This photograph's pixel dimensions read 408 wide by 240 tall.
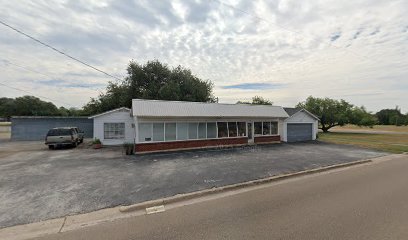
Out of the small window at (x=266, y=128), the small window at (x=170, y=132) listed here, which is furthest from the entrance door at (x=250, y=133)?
the small window at (x=170, y=132)

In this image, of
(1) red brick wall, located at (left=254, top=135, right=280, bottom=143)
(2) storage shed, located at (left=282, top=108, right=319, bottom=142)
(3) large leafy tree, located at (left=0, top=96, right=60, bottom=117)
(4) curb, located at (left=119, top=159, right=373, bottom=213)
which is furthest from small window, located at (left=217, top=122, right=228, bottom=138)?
(3) large leafy tree, located at (left=0, top=96, right=60, bottom=117)

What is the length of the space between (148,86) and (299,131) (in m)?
22.2

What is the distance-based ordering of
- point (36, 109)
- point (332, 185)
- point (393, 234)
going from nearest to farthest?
point (393, 234), point (332, 185), point (36, 109)

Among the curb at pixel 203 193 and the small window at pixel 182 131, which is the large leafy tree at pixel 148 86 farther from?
the curb at pixel 203 193

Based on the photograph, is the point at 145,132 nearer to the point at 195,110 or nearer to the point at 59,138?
the point at 195,110

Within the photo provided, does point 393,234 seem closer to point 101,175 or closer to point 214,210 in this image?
point 214,210

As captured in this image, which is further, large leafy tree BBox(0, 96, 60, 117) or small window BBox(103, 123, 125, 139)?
large leafy tree BBox(0, 96, 60, 117)

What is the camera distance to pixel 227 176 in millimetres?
8836

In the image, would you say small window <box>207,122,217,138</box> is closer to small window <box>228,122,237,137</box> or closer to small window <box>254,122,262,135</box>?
small window <box>228,122,237,137</box>

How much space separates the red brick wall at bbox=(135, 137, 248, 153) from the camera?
1506 cm

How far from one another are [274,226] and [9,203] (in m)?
7.56

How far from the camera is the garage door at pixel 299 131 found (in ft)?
76.4

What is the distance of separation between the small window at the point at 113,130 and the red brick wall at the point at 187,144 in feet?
19.8

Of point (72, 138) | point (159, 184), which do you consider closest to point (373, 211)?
point (159, 184)
